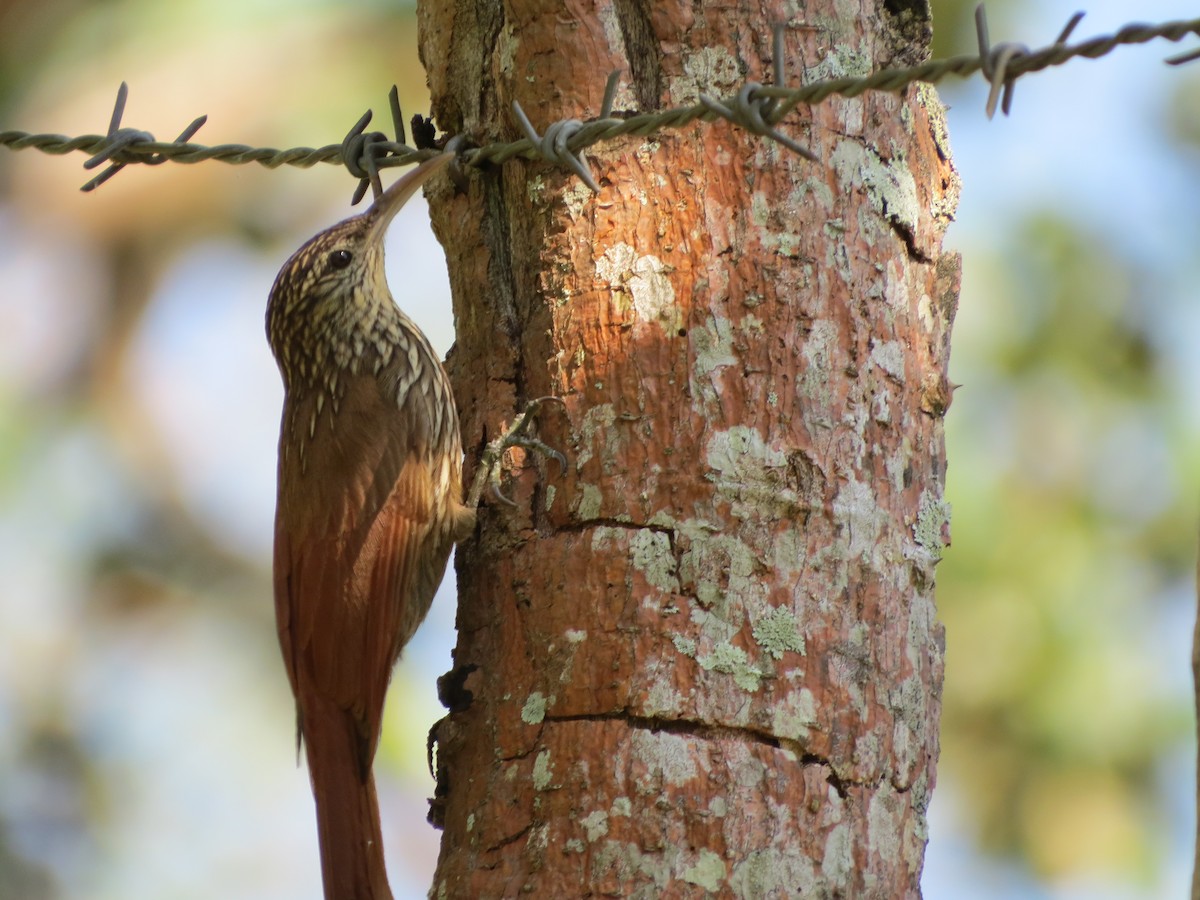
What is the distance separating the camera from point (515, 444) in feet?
9.02

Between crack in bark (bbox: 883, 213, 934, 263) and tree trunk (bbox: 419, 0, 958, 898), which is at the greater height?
crack in bark (bbox: 883, 213, 934, 263)

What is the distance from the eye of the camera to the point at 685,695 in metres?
2.38

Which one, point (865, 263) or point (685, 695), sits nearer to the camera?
point (685, 695)

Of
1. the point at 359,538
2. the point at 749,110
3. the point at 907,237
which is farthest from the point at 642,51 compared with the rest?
the point at 359,538

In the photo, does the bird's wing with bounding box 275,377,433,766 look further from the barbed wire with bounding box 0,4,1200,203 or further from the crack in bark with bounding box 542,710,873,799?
the crack in bark with bounding box 542,710,873,799

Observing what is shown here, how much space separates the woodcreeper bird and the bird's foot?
181 mm

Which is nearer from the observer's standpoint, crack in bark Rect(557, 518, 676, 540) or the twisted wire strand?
the twisted wire strand

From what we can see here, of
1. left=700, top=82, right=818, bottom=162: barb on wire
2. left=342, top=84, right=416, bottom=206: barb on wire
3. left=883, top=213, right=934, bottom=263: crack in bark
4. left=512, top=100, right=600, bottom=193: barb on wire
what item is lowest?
left=700, top=82, right=818, bottom=162: barb on wire

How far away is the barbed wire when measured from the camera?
80.1 inches

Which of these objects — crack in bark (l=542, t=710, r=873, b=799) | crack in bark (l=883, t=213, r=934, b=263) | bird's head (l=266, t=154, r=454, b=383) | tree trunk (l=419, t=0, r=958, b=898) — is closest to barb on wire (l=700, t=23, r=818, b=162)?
tree trunk (l=419, t=0, r=958, b=898)

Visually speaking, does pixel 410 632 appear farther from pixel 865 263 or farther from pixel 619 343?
pixel 865 263

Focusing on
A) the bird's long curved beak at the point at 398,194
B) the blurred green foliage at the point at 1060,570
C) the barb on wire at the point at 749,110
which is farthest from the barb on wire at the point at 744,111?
the blurred green foliage at the point at 1060,570

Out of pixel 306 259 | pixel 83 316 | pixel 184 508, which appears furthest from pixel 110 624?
pixel 306 259

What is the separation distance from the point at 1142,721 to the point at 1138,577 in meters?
0.61
